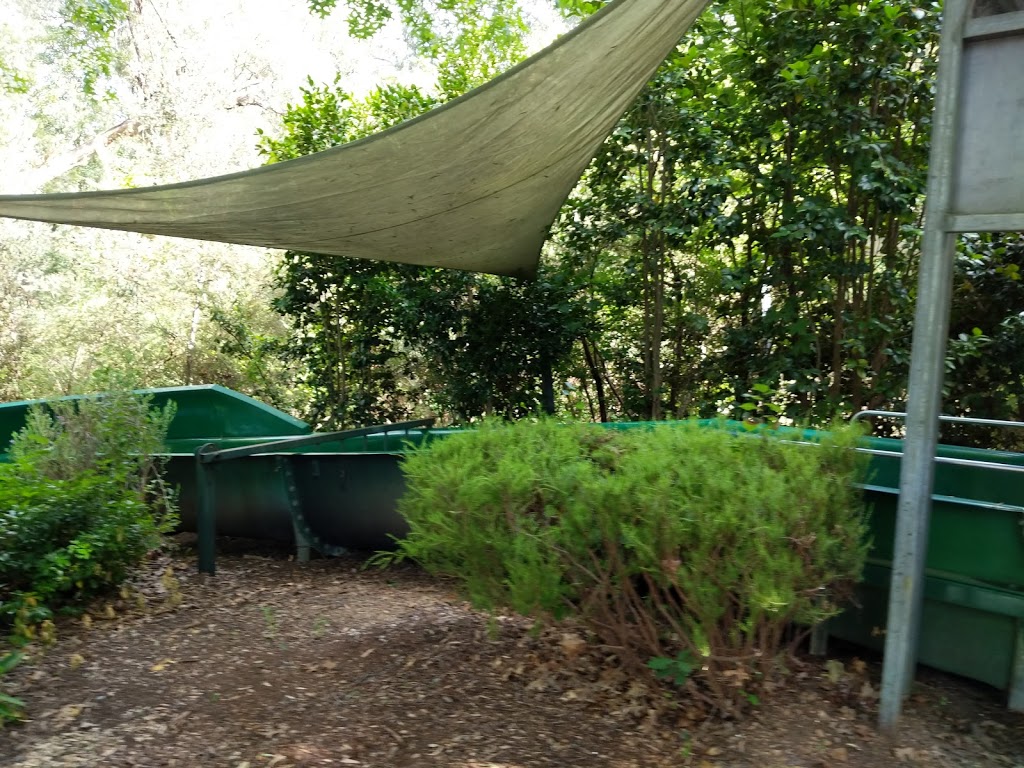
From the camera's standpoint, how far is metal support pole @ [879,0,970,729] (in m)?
2.40

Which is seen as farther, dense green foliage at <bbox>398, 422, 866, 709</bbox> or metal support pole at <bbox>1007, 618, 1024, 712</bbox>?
metal support pole at <bbox>1007, 618, 1024, 712</bbox>

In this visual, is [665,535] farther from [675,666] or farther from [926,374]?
[926,374]

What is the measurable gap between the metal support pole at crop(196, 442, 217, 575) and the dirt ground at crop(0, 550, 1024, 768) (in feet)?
2.38

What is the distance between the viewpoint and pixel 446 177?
417 centimetres

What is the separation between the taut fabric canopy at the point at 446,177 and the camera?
140 inches

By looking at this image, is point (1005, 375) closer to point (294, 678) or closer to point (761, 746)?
point (761, 746)

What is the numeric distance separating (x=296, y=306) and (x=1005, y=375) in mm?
5184

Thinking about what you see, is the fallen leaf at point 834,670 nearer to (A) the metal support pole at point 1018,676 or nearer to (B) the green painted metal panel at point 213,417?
(A) the metal support pole at point 1018,676

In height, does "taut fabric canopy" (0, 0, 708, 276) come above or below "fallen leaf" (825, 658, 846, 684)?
above

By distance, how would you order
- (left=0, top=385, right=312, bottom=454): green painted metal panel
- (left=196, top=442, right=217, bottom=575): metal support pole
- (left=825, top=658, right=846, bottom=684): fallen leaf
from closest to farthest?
(left=825, top=658, right=846, bottom=684): fallen leaf < (left=196, top=442, right=217, bottom=575): metal support pole < (left=0, top=385, right=312, bottom=454): green painted metal panel

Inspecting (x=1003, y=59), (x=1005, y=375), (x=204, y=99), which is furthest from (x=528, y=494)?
(x=204, y=99)

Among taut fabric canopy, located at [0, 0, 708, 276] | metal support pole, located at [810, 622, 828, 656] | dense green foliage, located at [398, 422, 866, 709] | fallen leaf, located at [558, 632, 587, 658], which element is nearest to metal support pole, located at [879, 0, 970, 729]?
dense green foliage, located at [398, 422, 866, 709]

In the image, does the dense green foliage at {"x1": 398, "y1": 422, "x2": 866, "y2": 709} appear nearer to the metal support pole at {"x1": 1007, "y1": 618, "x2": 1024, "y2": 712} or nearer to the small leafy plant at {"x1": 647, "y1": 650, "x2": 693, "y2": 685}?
the small leafy plant at {"x1": 647, "y1": 650, "x2": 693, "y2": 685}

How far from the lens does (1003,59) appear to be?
2336mm
